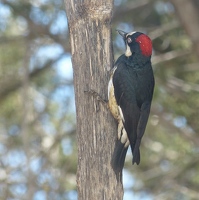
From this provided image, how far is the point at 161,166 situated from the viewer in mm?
8031

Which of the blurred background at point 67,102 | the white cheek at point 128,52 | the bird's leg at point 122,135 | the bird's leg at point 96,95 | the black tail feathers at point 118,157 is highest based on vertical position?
the blurred background at point 67,102

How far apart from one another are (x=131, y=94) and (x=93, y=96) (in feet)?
1.07

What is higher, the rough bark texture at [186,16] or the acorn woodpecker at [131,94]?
the rough bark texture at [186,16]

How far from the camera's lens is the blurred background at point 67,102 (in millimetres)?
6234

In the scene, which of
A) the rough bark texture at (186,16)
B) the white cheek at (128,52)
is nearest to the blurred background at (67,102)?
the rough bark texture at (186,16)

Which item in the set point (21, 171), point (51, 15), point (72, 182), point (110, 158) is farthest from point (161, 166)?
point (110, 158)

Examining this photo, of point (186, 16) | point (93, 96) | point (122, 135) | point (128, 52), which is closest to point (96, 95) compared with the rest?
point (93, 96)

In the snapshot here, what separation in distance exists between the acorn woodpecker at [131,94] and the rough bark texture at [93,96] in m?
0.05

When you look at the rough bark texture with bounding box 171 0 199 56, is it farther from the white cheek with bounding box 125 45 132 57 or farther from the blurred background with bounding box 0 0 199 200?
the white cheek with bounding box 125 45 132 57

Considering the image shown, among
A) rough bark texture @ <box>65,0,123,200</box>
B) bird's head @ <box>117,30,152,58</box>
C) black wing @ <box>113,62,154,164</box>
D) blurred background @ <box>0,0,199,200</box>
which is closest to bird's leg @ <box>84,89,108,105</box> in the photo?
rough bark texture @ <box>65,0,123,200</box>

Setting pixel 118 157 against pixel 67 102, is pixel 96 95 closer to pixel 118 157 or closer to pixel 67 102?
pixel 118 157

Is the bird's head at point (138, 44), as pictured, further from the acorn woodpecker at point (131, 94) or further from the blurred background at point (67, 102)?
the blurred background at point (67, 102)

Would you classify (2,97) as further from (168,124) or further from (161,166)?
(161,166)

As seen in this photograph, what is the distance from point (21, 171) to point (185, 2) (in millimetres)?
2643
